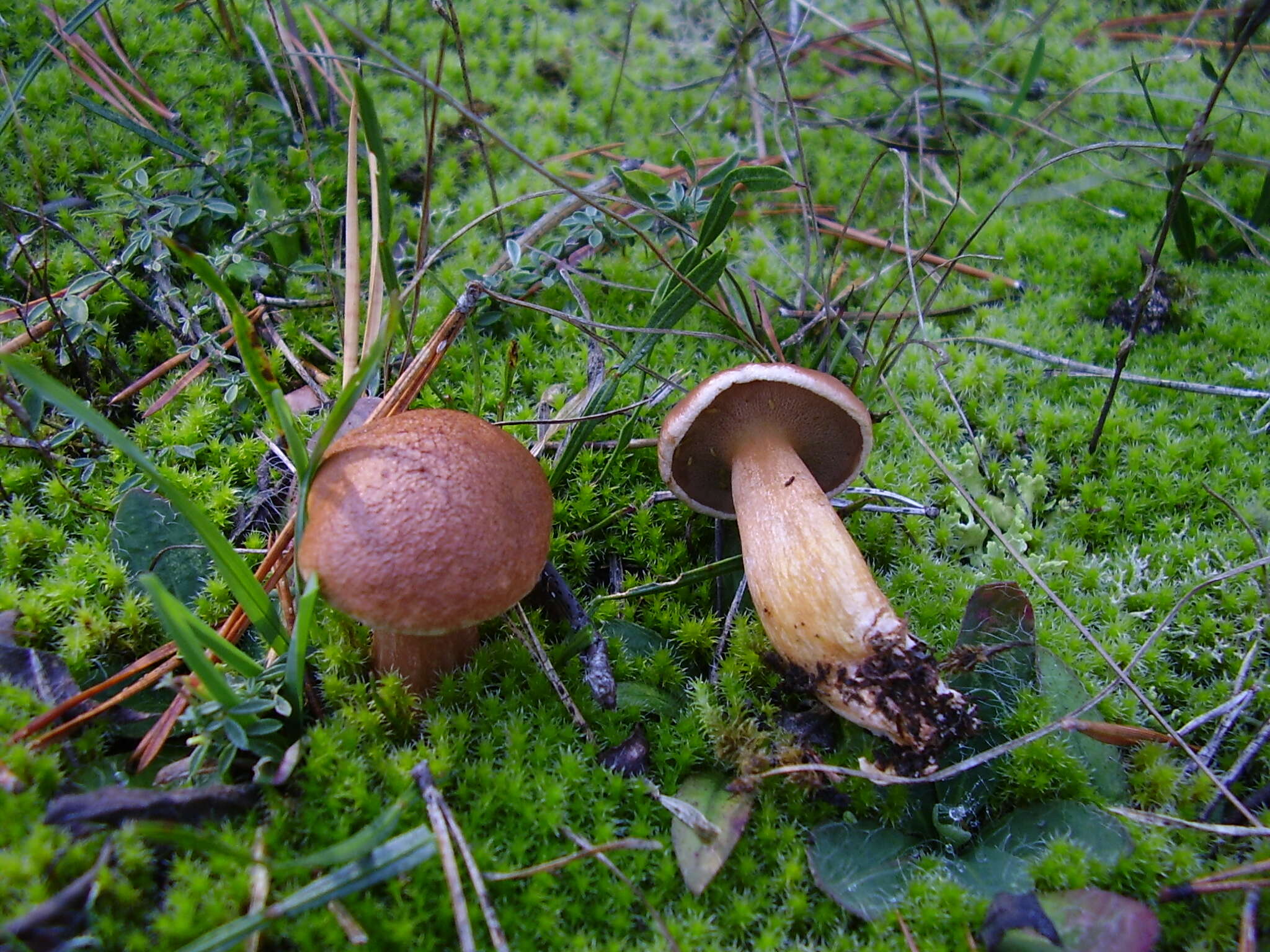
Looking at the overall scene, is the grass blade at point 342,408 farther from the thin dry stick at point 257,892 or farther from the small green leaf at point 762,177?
the small green leaf at point 762,177

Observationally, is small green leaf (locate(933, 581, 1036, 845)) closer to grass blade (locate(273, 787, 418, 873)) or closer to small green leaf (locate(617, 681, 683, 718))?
small green leaf (locate(617, 681, 683, 718))

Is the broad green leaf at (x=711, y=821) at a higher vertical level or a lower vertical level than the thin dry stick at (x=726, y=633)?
lower

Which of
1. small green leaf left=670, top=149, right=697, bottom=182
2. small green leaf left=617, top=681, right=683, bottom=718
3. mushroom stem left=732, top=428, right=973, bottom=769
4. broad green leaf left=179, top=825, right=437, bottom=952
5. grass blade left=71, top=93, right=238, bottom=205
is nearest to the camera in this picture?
broad green leaf left=179, top=825, right=437, bottom=952

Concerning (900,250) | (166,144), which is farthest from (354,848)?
(900,250)

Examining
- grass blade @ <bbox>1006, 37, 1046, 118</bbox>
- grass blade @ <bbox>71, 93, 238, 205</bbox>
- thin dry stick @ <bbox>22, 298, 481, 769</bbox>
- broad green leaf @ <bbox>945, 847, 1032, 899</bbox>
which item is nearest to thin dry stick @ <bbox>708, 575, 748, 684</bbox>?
A: broad green leaf @ <bbox>945, 847, 1032, 899</bbox>

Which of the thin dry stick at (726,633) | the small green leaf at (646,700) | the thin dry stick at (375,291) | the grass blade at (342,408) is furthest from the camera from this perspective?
the thin dry stick at (375,291)

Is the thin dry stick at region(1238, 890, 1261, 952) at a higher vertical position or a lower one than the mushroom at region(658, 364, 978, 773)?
lower

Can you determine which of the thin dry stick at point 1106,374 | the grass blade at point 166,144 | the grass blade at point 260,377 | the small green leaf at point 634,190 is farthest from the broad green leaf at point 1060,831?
the grass blade at point 166,144
